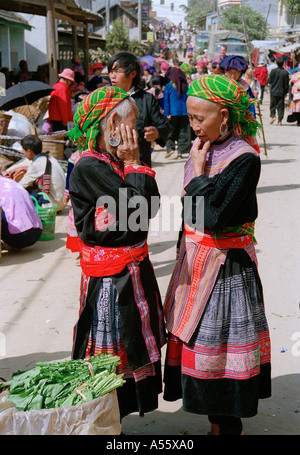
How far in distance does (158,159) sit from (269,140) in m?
4.34

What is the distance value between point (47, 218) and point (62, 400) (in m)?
5.00

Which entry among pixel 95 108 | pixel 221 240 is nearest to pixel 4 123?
pixel 95 108

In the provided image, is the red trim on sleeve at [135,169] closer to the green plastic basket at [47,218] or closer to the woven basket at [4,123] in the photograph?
the green plastic basket at [47,218]

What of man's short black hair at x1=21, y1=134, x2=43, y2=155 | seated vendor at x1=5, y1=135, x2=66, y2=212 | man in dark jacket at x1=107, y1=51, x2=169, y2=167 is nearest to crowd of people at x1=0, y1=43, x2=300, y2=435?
man in dark jacket at x1=107, y1=51, x2=169, y2=167

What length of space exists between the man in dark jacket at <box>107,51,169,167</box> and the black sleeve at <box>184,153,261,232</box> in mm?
2070

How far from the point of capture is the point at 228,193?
2.65 m

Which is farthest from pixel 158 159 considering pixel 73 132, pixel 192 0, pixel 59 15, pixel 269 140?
pixel 192 0

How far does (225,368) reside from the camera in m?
2.77

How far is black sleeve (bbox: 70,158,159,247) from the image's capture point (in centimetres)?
261

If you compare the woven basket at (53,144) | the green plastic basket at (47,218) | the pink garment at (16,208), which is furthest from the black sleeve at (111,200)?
the woven basket at (53,144)

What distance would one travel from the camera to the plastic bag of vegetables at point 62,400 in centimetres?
224

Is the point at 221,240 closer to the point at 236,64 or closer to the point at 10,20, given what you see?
the point at 236,64

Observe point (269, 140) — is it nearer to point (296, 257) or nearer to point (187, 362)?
point (296, 257)

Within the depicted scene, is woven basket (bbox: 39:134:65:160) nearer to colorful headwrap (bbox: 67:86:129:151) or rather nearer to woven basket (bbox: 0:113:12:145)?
woven basket (bbox: 0:113:12:145)
